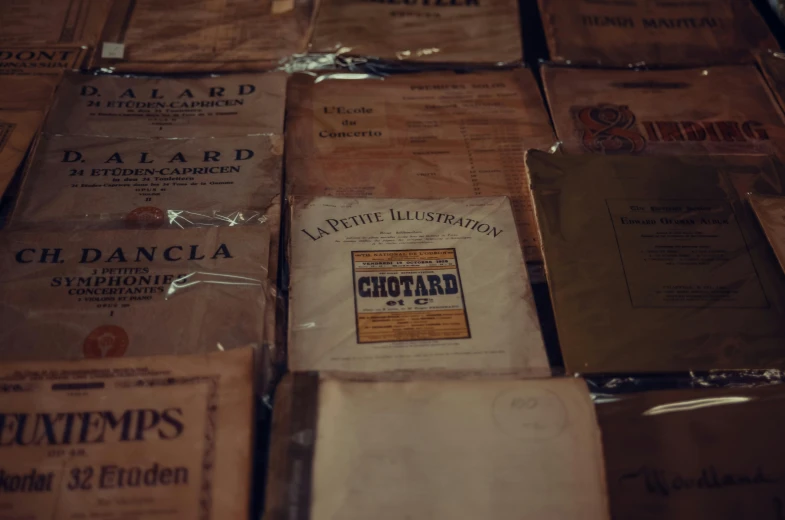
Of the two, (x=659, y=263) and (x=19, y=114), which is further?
(x=19, y=114)

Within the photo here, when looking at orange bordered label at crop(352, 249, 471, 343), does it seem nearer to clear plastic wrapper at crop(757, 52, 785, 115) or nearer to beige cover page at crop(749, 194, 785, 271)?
beige cover page at crop(749, 194, 785, 271)

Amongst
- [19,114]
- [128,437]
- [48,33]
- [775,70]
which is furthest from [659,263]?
[48,33]

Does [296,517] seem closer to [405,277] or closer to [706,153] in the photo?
[405,277]

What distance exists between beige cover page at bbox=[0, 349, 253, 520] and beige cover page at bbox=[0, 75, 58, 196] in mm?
452

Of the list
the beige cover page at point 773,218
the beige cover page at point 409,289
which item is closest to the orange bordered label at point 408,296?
the beige cover page at point 409,289

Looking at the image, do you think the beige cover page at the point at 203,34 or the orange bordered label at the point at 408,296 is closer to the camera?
the orange bordered label at the point at 408,296

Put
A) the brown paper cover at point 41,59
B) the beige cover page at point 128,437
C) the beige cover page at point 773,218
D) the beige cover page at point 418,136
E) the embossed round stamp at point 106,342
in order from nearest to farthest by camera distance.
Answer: the beige cover page at point 128,437
the embossed round stamp at point 106,342
the beige cover page at point 773,218
the beige cover page at point 418,136
the brown paper cover at point 41,59

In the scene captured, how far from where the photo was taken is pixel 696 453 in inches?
30.0

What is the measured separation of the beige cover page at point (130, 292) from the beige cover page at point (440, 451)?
17 cm

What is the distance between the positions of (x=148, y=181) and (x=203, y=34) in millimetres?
446

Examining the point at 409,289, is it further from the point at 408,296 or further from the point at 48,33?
the point at 48,33

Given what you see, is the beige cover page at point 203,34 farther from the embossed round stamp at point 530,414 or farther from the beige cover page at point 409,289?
the embossed round stamp at point 530,414

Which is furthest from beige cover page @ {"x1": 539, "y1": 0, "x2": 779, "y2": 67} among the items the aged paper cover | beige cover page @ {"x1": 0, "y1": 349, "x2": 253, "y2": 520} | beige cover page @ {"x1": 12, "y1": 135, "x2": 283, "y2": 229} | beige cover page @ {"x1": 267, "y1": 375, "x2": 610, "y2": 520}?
beige cover page @ {"x1": 0, "y1": 349, "x2": 253, "y2": 520}

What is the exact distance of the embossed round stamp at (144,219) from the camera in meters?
0.96
